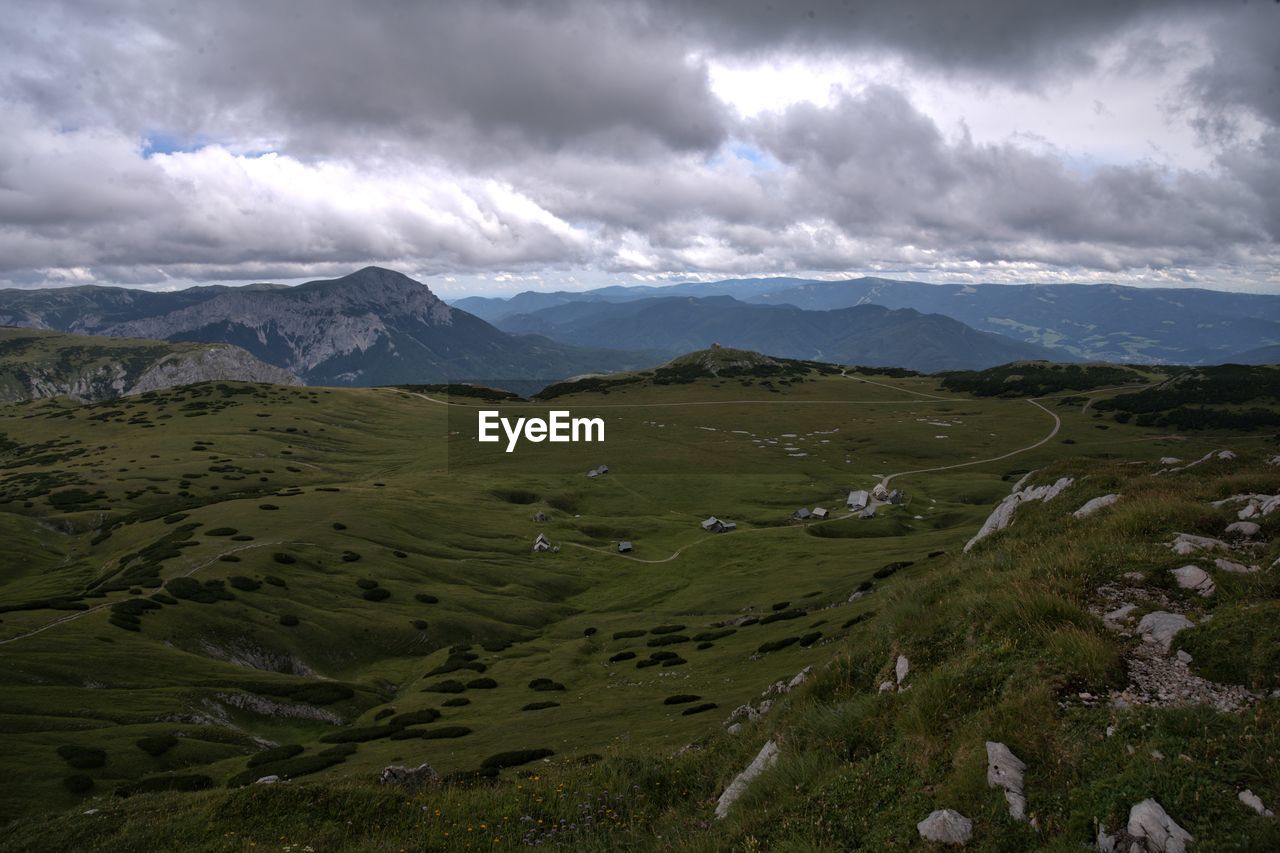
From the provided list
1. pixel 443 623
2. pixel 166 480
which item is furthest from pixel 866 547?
pixel 166 480

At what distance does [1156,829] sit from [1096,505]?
1921cm

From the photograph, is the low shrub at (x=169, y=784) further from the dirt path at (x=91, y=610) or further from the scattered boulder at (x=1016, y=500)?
the scattered boulder at (x=1016, y=500)

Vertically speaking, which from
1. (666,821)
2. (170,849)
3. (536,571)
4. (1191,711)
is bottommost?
(536,571)

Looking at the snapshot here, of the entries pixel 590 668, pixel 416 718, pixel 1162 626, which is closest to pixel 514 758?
pixel 416 718

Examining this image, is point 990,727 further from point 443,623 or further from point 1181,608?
point 443,623

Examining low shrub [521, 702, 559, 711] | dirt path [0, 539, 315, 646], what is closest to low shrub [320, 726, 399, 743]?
low shrub [521, 702, 559, 711]

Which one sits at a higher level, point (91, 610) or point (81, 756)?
point (81, 756)

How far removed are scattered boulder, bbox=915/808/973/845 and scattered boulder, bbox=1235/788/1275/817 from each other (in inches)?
138

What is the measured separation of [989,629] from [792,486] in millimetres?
143403

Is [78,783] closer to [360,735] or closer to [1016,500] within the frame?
[360,735]

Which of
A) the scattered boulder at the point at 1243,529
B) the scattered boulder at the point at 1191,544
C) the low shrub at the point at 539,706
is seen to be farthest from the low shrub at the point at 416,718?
the scattered boulder at the point at 1243,529

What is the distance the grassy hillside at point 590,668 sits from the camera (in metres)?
11.8

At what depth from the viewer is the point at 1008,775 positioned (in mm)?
10641

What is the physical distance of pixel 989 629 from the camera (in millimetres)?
15070
